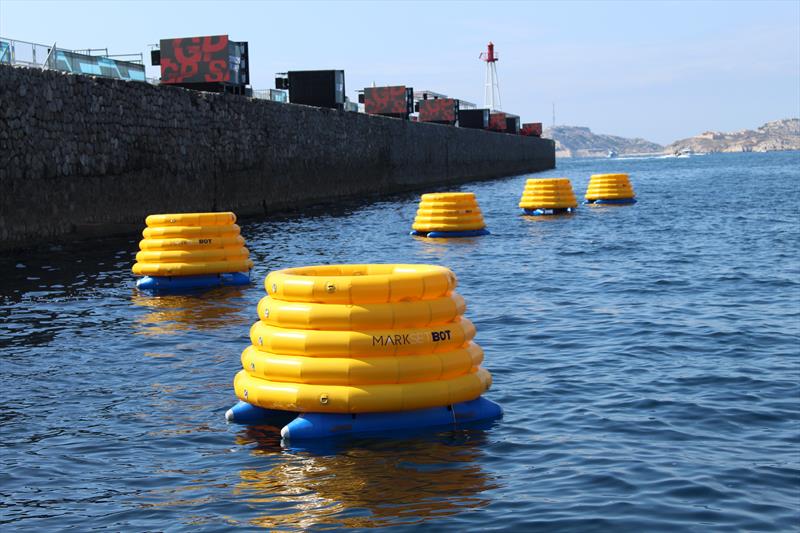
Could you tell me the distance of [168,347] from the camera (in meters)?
11.5

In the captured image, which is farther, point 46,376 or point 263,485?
point 46,376

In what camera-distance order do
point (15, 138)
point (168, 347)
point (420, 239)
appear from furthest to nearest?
point (420, 239)
point (15, 138)
point (168, 347)

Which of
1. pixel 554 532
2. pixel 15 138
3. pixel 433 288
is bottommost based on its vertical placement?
→ pixel 554 532

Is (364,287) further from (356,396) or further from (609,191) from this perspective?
(609,191)

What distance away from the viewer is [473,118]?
108m

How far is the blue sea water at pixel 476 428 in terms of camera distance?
629 cm

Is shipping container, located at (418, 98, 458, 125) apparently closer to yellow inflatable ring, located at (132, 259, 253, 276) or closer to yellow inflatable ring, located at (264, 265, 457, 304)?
yellow inflatable ring, located at (132, 259, 253, 276)

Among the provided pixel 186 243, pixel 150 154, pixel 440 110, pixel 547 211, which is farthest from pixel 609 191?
pixel 440 110

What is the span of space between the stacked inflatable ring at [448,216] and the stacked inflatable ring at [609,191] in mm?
16297

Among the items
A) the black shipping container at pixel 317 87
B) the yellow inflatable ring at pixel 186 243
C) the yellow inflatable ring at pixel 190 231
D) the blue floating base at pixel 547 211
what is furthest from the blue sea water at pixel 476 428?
the black shipping container at pixel 317 87

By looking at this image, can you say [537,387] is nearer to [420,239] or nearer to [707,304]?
[707,304]

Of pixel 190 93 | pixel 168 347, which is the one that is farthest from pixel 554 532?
pixel 190 93

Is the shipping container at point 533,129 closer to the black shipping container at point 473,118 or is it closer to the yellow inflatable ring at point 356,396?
the black shipping container at point 473,118

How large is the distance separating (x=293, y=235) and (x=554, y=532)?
2149cm
